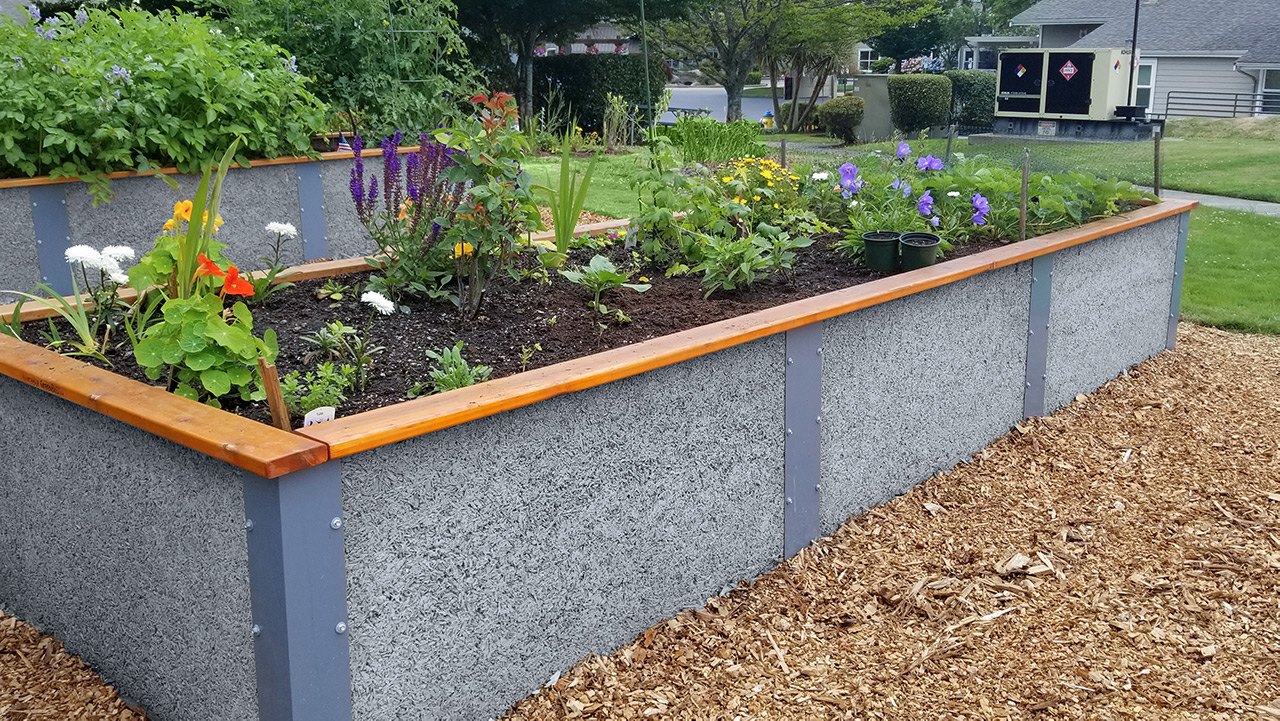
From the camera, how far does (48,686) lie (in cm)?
230

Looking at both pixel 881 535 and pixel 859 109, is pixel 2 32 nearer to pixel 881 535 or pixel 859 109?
pixel 881 535

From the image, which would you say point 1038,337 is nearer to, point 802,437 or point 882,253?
point 882,253

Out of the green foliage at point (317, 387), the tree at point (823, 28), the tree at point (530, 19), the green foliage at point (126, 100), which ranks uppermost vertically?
the tree at point (823, 28)

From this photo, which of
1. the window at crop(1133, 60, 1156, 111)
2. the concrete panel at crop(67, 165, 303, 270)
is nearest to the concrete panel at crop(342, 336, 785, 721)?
the concrete panel at crop(67, 165, 303, 270)

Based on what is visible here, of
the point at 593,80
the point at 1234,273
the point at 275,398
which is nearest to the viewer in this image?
the point at 275,398

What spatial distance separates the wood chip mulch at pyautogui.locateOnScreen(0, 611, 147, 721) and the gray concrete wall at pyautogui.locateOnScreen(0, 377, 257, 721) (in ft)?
0.09

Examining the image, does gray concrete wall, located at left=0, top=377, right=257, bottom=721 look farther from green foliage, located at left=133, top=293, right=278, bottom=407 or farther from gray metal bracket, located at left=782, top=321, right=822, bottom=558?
gray metal bracket, located at left=782, top=321, right=822, bottom=558

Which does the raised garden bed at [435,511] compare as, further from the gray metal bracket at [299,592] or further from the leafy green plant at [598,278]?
the leafy green plant at [598,278]

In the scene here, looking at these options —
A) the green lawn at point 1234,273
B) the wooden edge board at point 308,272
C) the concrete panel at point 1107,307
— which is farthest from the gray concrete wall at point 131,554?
the green lawn at point 1234,273

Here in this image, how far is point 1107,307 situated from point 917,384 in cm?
160

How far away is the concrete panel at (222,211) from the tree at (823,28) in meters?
20.5

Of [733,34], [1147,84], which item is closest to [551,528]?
[733,34]

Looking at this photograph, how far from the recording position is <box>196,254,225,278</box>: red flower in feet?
7.89

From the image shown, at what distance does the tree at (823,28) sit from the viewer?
2450 cm
